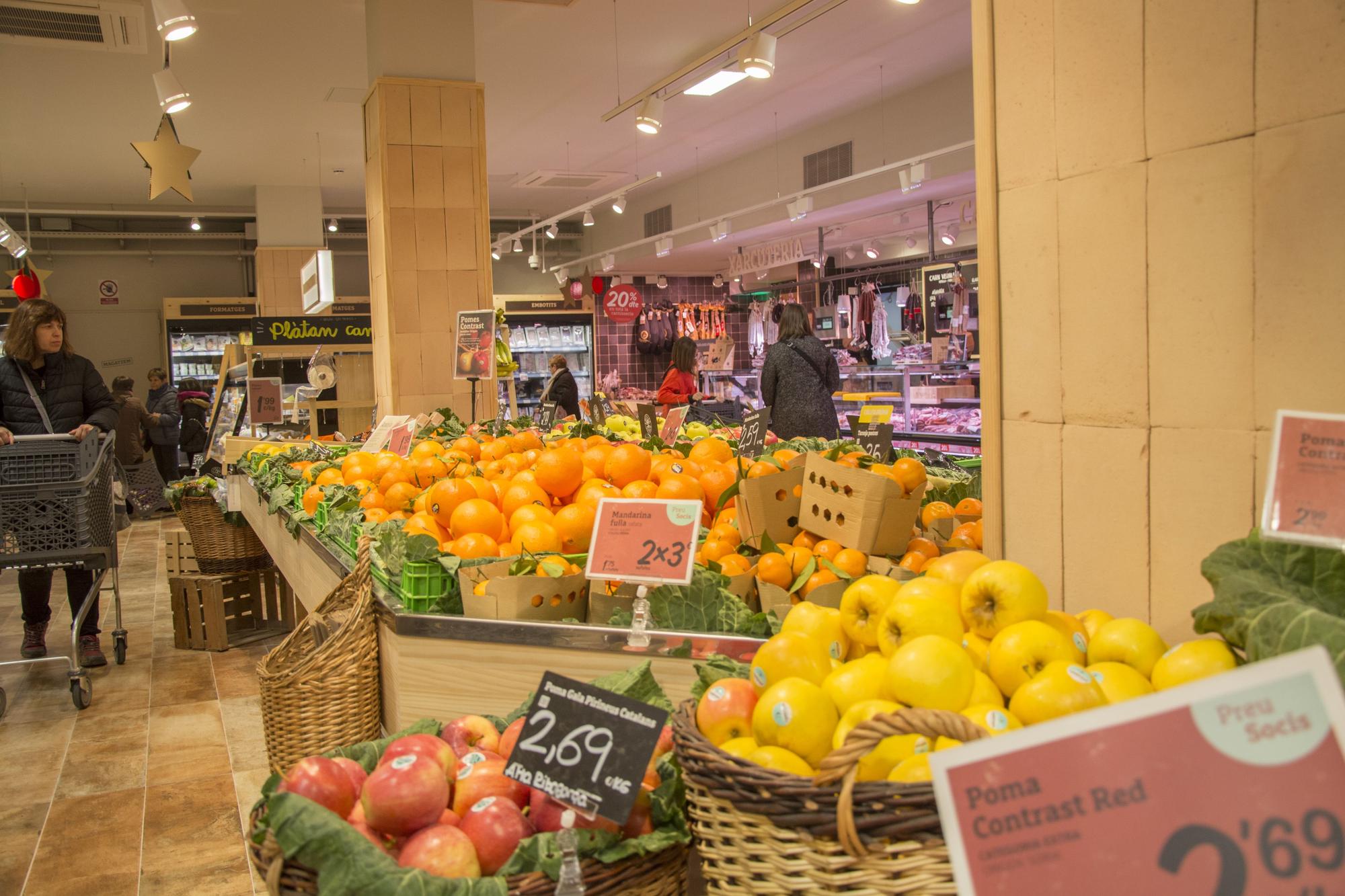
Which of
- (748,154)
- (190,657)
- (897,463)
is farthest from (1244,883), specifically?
(748,154)

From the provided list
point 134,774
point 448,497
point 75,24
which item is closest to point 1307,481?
point 448,497

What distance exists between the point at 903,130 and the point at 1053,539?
8.24m

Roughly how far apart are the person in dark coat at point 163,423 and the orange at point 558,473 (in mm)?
10542

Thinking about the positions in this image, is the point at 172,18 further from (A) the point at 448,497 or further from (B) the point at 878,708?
(B) the point at 878,708

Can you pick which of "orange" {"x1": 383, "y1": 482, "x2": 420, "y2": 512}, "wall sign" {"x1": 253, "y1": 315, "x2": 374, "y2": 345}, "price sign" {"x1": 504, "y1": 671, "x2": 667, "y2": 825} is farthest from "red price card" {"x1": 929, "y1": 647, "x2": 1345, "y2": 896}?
"wall sign" {"x1": 253, "y1": 315, "x2": 374, "y2": 345}

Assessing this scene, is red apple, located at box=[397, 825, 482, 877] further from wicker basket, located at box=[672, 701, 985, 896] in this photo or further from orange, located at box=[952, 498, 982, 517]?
orange, located at box=[952, 498, 982, 517]

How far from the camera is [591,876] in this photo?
3.89ft

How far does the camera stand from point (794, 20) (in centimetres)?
722

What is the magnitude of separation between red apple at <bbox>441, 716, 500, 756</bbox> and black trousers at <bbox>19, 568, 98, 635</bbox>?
3964mm

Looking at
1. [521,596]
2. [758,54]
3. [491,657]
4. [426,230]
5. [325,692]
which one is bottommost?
[325,692]

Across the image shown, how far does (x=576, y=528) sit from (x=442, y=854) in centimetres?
120

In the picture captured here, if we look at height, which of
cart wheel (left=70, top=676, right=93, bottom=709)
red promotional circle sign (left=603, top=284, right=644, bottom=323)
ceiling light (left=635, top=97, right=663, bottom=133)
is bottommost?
cart wheel (left=70, top=676, right=93, bottom=709)

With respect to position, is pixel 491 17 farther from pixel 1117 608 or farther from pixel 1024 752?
pixel 1024 752

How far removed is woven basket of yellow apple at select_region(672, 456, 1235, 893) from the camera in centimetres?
94
